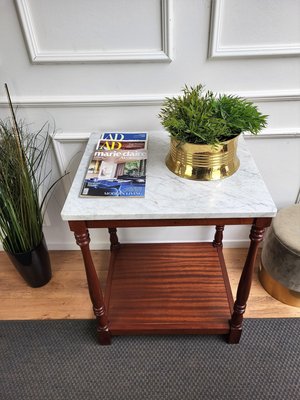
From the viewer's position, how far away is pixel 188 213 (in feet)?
2.92

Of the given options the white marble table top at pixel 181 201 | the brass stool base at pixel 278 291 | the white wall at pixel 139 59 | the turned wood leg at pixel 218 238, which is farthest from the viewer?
the turned wood leg at pixel 218 238

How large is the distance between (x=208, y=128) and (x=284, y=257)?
68cm

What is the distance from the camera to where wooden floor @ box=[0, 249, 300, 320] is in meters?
1.42

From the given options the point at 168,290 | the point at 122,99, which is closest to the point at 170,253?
the point at 168,290

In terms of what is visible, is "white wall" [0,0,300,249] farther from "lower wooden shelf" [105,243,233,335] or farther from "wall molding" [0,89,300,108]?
"lower wooden shelf" [105,243,233,335]

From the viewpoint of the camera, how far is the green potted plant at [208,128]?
900 millimetres

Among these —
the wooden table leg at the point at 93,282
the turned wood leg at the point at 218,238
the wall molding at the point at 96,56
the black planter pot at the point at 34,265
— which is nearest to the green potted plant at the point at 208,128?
the wall molding at the point at 96,56

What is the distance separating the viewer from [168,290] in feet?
4.58

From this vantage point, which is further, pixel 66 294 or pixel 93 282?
pixel 66 294

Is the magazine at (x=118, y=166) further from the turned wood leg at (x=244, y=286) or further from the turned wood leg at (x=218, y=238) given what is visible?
the turned wood leg at (x=218, y=238)

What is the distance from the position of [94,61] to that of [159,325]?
1035 millimetres

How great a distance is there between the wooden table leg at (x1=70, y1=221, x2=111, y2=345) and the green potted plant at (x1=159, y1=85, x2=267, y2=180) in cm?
38

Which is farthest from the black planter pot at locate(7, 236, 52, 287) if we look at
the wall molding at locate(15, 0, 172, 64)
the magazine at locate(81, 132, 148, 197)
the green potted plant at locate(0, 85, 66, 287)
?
the wall molding at locate(15, 0, 172, 64)

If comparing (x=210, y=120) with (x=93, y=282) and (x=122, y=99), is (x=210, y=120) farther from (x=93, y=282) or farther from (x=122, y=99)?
(x=93, y=282)
